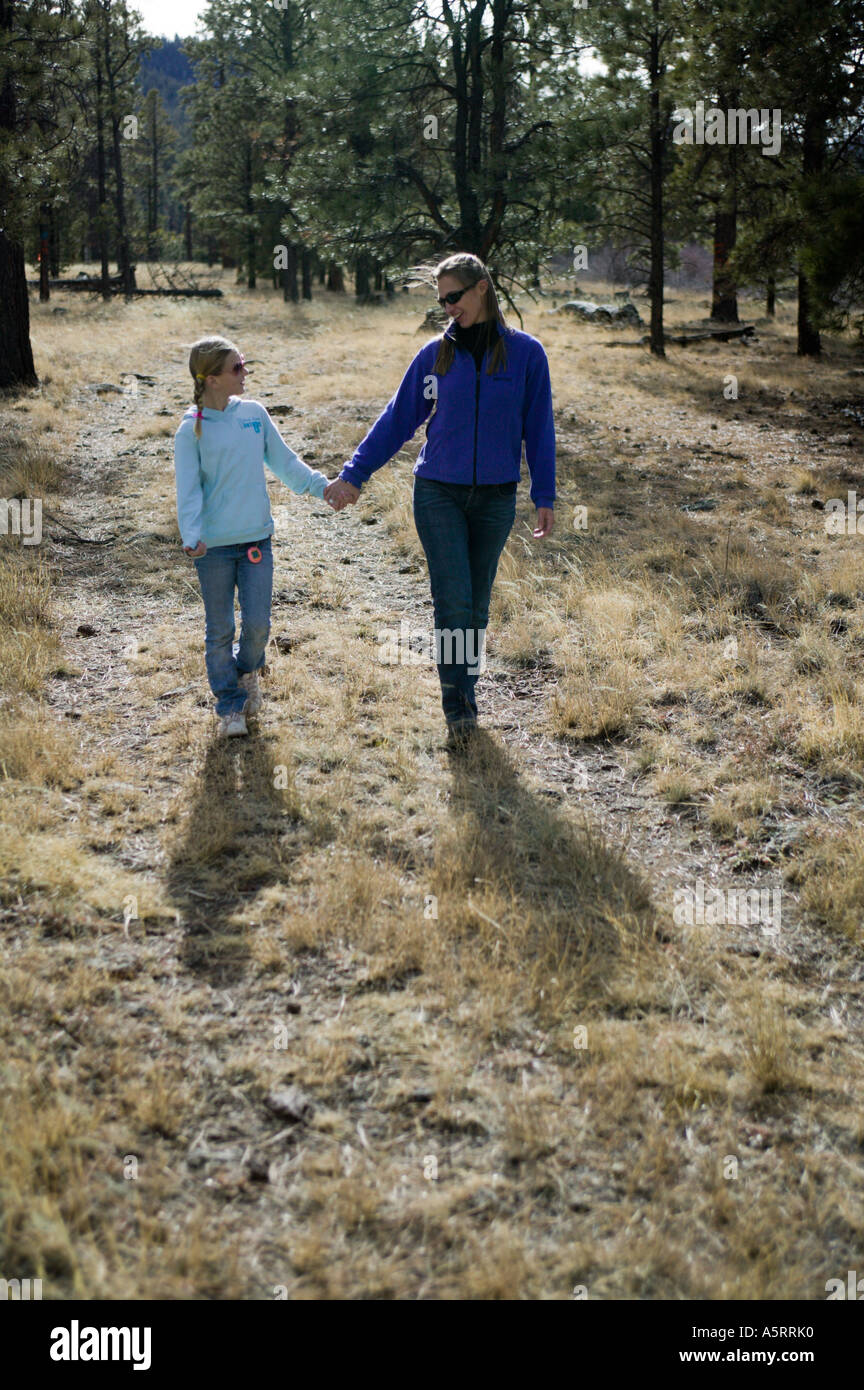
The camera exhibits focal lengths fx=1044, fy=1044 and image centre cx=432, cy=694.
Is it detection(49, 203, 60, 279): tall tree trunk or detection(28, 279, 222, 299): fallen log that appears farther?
detection(28, 279, 222, 299): fallen log

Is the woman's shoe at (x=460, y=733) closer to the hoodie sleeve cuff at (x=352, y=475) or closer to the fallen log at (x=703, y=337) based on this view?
the hoodie sleeve cuff at (x=352, y=475)

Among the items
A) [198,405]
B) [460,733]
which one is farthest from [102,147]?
[460,733]

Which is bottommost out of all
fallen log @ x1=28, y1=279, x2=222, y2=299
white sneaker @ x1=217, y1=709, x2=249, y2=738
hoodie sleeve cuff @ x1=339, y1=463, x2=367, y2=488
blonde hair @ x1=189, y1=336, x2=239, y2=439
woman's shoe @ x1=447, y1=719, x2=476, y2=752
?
woman's shoe @ x1=447, y1=719, x2=476, y2=752

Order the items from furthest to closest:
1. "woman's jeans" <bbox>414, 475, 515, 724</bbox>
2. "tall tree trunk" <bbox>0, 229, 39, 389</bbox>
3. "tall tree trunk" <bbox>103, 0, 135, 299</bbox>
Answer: "tall tree trunk" <bbox>103, 0, 135, 299</bbox>
"tall tree trunk" <bbox>0, 229, 39, 389</bbox>
"woman's jeans" <bbox>414, 475, 515, 724</bbox>

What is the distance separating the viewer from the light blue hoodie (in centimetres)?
461

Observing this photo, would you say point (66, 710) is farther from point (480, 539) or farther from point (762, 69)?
point (762, 69)

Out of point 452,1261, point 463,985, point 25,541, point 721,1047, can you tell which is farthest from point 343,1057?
point 25,541

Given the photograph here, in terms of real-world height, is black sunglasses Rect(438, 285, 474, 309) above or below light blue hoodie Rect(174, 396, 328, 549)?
above

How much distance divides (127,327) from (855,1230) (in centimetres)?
2612

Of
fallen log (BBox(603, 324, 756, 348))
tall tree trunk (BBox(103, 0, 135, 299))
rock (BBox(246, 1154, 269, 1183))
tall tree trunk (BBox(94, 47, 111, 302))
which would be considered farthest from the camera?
tall tree trunk (BBox(103, 0, 135, 299))

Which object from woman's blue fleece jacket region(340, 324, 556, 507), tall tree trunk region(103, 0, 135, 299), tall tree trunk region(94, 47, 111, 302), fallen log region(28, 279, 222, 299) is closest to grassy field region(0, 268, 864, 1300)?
woman's blue fleece jacket region(340, 324, 556, 507)

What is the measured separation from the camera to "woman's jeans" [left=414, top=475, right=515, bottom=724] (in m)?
4.74

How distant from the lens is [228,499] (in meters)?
4.71

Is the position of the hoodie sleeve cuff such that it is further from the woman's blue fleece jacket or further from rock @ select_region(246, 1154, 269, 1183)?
rock @ select_region(246, 1154, 269, 1183)
